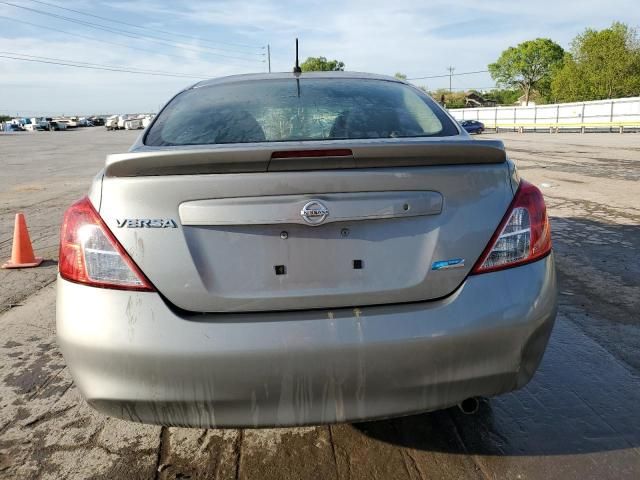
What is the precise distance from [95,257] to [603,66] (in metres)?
64.3

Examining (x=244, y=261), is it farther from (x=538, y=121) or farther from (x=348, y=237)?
(x=538, y=121)

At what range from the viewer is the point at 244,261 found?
1.87 m

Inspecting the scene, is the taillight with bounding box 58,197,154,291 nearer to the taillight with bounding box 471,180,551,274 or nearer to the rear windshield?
the rear windshield

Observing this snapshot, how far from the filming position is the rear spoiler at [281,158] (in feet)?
6.20

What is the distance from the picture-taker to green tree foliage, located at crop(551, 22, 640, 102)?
53.6m

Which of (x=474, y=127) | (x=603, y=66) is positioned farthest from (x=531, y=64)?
(x=474, y=127)

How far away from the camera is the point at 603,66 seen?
56.1m

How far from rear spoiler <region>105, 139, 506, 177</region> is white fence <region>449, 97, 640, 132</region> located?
97.4 ft

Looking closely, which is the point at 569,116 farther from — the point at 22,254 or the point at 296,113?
the point at 296,113

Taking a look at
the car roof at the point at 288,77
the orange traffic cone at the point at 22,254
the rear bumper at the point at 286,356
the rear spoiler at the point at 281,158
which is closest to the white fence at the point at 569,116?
the orange traffic cone at the point at 22,254

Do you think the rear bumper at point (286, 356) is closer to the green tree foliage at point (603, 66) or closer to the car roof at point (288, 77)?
the car roof at point (288, 77)

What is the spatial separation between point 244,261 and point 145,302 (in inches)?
14.3

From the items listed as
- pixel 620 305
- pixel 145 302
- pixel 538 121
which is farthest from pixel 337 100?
pixel 538 121

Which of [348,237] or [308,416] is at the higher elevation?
[348,237]
